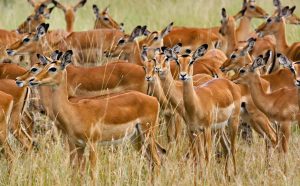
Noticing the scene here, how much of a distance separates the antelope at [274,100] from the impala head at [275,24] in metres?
2.97

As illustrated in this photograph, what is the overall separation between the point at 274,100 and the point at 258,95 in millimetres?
153

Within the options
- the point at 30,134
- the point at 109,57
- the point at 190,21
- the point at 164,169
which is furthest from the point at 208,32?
the point at 164,169

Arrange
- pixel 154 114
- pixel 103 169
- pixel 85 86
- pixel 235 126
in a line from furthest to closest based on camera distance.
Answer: pixel 85 86
pixel 235 126
pixel 154 114
pixel 103 169

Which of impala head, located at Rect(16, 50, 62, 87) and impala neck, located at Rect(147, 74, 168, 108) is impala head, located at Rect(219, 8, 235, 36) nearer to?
impala neck, located at Rect(147, 74, 168, 108)

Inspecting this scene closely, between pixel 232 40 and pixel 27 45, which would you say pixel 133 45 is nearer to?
pixel 27 45

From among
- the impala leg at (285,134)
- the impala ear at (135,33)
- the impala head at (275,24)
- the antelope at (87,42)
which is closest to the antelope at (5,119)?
the impala leg at (285,134)

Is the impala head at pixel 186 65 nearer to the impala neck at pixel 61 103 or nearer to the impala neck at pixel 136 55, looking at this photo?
the impala neck at pixel 61 103

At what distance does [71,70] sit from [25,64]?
98.5 inches

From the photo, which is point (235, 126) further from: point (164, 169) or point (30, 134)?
point (30, 134)

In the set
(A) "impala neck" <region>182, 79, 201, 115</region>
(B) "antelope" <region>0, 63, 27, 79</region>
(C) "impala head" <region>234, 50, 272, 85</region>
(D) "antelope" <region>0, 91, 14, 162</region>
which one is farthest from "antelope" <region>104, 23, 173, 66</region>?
(D) "antelope" <region>0, 91, 14, 162</region>

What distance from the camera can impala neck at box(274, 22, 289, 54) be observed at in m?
10.5

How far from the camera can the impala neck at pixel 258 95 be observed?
305 inches

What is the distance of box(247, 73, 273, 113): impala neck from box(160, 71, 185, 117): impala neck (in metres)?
0.78

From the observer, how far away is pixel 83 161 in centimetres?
654
